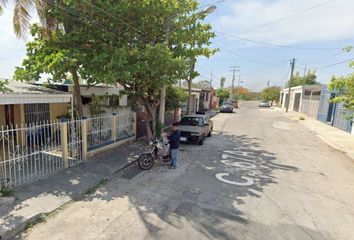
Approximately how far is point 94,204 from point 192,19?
307 inches

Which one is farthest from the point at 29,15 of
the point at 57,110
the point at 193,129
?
the point at 193,129

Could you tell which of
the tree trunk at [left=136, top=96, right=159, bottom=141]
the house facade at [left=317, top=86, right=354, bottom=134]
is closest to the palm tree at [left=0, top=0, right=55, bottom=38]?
the tree trunk at [left=136, top=96, right=159, bottom=141]

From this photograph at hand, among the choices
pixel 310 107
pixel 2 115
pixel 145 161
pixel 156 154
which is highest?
pixel 310 107

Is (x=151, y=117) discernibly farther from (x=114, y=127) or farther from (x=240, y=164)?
(x=240, y=164)

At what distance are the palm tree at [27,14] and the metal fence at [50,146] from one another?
10.9 ft

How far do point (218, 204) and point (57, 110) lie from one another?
29.7ft

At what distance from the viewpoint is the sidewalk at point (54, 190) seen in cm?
418

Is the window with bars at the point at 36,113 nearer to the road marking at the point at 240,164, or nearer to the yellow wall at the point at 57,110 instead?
the yellow wall at the point at 57,110

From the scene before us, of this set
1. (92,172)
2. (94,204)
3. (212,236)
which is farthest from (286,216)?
(92,172)

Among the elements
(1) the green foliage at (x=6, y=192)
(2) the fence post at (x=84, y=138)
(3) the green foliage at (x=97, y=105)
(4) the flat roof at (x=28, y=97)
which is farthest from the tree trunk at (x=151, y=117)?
(1) the green foliage at (x=6, y=192)

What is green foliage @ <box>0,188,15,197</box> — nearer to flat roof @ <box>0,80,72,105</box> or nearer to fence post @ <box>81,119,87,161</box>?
flat roof @ <box>0,80,72,105</box>

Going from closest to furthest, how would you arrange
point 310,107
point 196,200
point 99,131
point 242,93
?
point 196,200, point 99,131, point 310,107, point 242,93

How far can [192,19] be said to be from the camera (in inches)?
367

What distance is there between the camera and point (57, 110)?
35.5 ft
